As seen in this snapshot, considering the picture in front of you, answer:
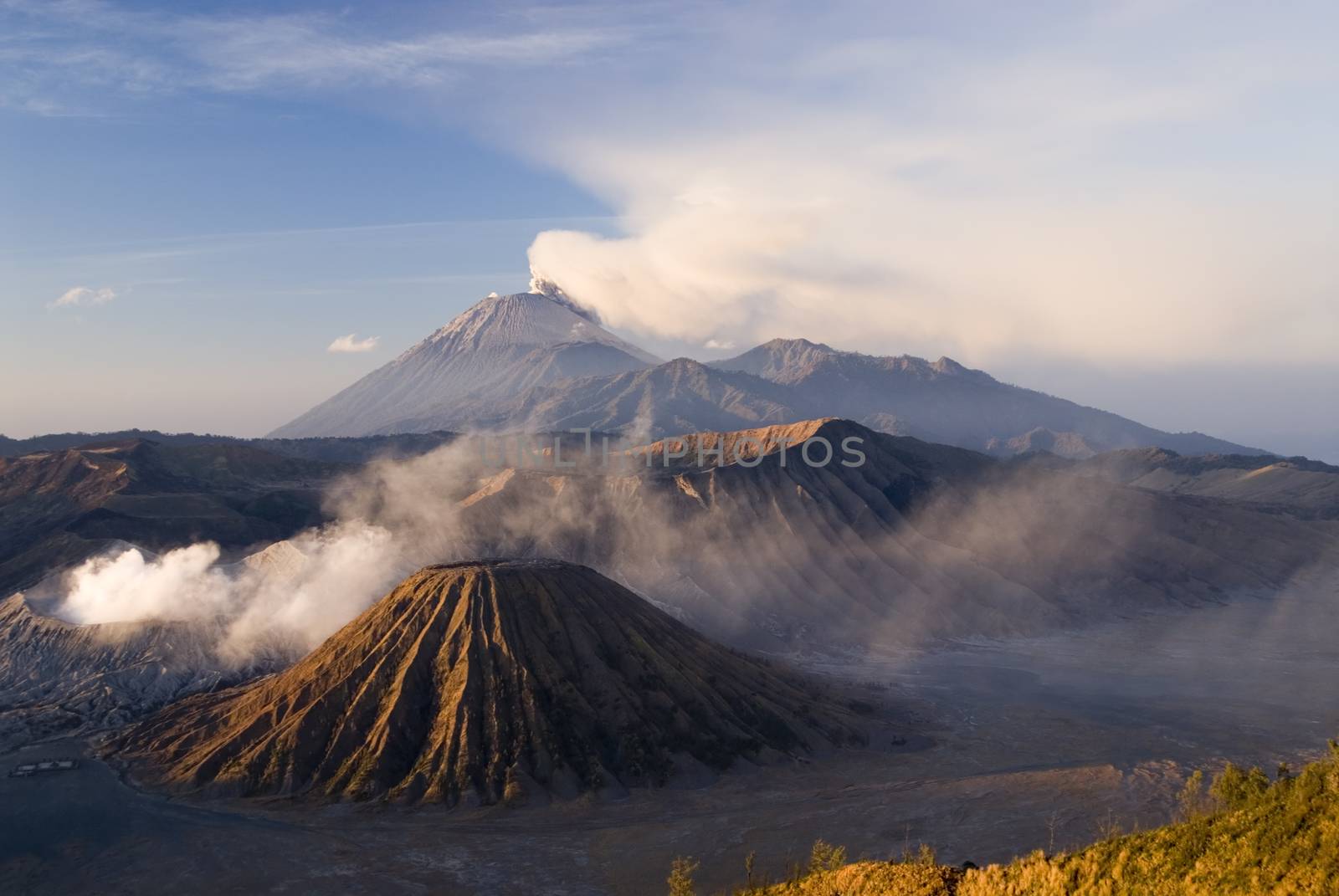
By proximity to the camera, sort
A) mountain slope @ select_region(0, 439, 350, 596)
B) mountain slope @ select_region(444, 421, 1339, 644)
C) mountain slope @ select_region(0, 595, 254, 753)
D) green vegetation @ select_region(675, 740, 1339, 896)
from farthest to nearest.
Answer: mountain slope @ select_region(0, 439, 350, 596) < mountain slope @ select_region(444, 421, 1339, 644) < mountain slope @ select_region(0, 595, 254, 753) < green vegetation @ select_region(675, 740, 1339, 896)

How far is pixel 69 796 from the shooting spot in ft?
204

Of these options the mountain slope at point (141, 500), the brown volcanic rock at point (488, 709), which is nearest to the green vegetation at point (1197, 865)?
the brown volcanic rock at point (488, 709)

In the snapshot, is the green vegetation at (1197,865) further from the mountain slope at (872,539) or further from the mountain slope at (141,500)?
the mountain slope at (141,500)

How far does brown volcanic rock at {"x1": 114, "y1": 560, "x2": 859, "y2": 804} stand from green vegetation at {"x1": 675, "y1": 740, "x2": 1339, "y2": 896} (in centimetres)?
3435

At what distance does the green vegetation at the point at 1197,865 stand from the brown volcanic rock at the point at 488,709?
3435 centimetres

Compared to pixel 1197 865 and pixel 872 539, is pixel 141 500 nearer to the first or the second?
pixel 872 539

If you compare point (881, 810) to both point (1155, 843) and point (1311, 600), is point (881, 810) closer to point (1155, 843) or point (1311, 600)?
point (1155, 843)

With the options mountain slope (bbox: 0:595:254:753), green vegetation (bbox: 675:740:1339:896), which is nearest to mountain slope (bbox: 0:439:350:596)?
mountain slope (bbox: 0:595:254:753)

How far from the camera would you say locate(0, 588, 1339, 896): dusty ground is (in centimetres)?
5219

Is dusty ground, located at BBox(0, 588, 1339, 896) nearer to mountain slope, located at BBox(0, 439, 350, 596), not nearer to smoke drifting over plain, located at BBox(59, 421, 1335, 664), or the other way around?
smoke drifting over plain, located at BBox(59, 421, 1335, 664)

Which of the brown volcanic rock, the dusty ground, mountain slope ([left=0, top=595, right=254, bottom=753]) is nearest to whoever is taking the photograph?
the dusty ground

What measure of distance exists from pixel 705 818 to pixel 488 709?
1660 cm

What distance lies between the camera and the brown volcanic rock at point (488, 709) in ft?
209

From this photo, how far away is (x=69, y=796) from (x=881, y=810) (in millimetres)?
50379
